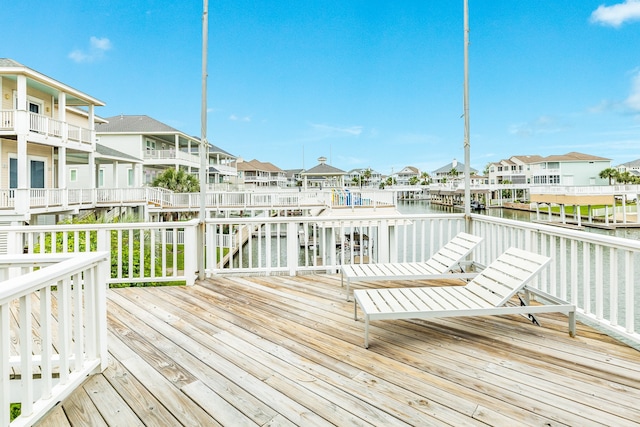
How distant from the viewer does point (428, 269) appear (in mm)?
4180

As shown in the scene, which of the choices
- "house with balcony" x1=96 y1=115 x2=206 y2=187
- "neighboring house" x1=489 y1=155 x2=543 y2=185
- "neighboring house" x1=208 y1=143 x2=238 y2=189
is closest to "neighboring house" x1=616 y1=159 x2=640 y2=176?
"neighboring house" x1=489 y1=155 x2=543 y2=185

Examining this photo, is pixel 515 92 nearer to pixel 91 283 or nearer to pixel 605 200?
pixel 605 200

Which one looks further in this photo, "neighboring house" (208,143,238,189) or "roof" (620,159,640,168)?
"roof" (620,159,640,168)

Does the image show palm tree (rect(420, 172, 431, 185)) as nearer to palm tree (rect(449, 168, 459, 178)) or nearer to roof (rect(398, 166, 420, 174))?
palm tree (rect(449, 168, 459, 178))

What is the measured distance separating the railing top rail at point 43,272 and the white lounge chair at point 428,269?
7.78 ft

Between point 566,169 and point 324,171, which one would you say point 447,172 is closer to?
point 566,169

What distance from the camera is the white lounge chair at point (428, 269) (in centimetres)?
394

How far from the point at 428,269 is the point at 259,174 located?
59.1 metres

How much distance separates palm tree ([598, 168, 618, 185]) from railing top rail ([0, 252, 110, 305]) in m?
54.9

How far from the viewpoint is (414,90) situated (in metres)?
28.4

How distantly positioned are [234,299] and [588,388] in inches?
121

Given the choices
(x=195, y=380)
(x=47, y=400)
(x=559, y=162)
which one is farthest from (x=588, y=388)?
(x=559, y=162)

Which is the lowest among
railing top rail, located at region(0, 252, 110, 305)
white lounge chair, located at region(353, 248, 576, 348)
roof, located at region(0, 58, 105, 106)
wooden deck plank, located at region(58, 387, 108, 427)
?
wooden deck plank, located at region(58, 387, 108, 427)

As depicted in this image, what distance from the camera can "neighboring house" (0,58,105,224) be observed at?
42.4ft
